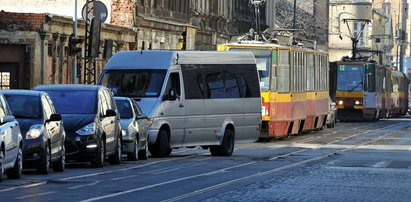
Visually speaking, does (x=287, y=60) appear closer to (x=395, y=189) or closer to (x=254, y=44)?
(x=254, y=44)

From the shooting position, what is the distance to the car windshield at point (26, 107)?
23.0m

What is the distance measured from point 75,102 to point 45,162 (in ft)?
11.9

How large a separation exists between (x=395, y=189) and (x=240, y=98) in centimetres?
1285

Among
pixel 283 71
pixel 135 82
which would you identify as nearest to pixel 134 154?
pixel 135 82

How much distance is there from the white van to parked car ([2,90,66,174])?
21.2ft

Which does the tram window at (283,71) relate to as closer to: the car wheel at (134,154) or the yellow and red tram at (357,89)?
the car wheel at (134,154)

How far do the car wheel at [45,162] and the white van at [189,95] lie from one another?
723 centimetres

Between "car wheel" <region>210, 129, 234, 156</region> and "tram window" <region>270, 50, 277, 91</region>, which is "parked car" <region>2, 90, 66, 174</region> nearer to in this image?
"car wheel" <region>210, 129, 234, 156</region>

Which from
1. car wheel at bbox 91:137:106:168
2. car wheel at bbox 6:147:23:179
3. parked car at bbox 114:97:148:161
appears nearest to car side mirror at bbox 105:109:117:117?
car wheel at bbox 91:137:106:168

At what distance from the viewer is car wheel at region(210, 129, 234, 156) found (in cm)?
3194

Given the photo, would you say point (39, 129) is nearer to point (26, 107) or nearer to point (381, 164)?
point (26, 107)

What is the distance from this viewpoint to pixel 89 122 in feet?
83.1

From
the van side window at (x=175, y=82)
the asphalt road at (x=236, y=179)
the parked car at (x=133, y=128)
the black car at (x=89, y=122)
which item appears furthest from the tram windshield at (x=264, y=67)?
the black car at (x=89, y=122)

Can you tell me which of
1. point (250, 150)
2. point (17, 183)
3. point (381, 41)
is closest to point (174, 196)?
point (17, 183)
